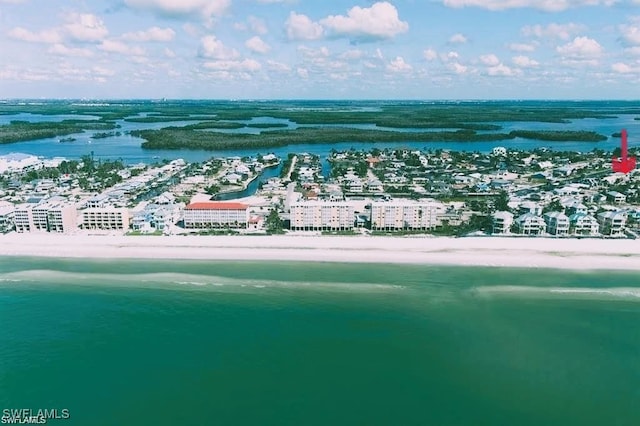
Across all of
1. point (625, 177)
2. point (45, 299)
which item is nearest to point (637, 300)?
Result: point (45, 299)

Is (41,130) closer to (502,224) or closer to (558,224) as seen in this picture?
(502,224)

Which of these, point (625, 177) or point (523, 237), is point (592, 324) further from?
point (625, 177)

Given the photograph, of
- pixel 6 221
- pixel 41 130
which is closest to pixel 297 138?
pixel 41 130

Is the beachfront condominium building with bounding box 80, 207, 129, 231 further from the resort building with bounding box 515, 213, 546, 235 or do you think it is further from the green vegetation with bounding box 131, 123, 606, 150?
the green vegetation with bounding box 131, 123, 606, 150

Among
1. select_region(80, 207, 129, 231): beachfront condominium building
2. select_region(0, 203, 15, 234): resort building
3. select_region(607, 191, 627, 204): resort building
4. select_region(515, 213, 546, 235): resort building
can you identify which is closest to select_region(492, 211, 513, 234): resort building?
select_region(515, 213, 546, 235): resort building

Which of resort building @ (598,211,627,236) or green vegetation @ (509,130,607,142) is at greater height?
green vegetation @ (509,130,607,142)

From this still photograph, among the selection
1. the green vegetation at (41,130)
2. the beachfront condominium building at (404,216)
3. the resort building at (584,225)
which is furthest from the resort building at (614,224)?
the green vegetation at (41,130)

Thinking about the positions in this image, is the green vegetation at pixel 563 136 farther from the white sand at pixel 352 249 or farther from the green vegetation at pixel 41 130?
the green vegetation at pixel 41 130
